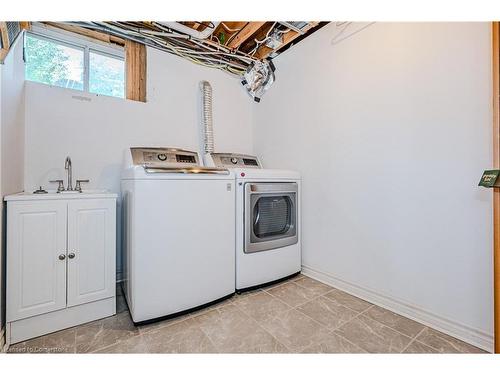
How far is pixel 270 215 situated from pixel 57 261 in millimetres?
1538

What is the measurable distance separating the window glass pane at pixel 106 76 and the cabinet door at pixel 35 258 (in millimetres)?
1412

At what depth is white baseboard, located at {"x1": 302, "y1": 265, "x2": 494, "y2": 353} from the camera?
4.12 ft

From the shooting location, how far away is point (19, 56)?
5.12 feet

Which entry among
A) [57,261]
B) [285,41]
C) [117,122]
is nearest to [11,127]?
[117,122]

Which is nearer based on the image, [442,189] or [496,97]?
[496,97]

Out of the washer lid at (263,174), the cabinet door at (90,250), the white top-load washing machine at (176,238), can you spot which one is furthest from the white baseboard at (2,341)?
the washer lid at (263,174)

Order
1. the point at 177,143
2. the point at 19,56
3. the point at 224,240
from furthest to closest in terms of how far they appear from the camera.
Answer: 1. the point at 177,143
2. the point at 224,240
3. the point at 19,56

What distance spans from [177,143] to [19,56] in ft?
4.11

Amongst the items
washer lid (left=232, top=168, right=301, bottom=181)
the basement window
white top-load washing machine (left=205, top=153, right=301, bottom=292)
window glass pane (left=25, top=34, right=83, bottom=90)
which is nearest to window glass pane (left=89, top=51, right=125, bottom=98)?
the basement window

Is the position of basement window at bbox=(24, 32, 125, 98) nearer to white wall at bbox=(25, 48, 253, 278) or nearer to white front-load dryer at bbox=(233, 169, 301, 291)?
white wall at bbox=(25, 48, 253, 278)
